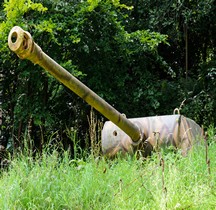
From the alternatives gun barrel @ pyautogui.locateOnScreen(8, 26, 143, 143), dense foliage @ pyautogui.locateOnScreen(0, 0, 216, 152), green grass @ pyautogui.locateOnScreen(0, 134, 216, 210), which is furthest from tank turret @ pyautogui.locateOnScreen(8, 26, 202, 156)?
dense foliage @ pyautogui.locateOnScreen(0, 0, 216, 152)

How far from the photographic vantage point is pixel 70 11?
6.37 meters

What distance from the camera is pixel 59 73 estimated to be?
3.52m

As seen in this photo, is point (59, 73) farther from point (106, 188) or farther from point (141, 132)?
point (141, 132)

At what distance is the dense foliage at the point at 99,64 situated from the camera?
20.2ft

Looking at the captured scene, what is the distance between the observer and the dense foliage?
615cm

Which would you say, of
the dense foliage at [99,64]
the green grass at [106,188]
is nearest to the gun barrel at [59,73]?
the green grass at [106,188]

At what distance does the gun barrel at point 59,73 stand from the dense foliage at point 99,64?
3.80 feet

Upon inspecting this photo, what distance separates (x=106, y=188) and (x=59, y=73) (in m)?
0.99

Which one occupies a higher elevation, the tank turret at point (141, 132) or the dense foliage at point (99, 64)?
the dense foliage at point (99, 64)

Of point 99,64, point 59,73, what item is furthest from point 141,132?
point 99,64

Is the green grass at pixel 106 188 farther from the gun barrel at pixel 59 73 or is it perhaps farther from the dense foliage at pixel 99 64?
the dense foliage at pixel 99 64

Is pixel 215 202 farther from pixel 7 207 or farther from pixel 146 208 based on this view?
pixel 7 207

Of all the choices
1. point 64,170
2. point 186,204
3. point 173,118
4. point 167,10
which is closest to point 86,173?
point 64,170

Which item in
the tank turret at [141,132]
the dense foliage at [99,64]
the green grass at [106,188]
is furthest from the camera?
the dense foliage at [99,64]
